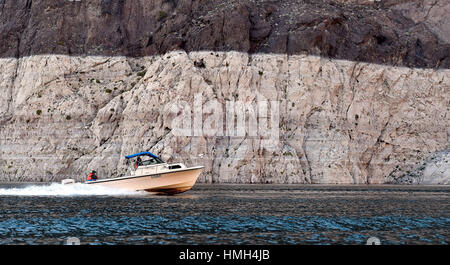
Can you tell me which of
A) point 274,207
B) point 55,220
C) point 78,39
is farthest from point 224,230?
point 78,39

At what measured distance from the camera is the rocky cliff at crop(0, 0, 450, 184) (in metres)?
85.4

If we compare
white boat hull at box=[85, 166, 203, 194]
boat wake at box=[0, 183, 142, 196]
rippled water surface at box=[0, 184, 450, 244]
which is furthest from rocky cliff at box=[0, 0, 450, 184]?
rippled water surface at box=[0, 184, 450, 244]

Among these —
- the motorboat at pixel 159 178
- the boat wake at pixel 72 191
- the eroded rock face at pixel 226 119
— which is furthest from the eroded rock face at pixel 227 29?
the motorboat at pixel 159 178

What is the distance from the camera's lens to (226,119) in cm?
8631

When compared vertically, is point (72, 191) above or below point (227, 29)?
below

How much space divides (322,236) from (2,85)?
8379 centimetres

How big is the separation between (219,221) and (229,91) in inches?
2403

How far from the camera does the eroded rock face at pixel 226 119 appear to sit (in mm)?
84562

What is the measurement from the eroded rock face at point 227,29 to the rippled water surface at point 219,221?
53.2 meters

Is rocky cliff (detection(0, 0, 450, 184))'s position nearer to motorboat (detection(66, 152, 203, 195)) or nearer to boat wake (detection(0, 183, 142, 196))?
boat wake (detection(0, 183, 142, 196))

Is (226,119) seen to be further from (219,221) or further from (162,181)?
(219,221)

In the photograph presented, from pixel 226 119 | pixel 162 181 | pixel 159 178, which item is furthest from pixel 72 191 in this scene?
pixel 226 119

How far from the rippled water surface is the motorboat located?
3755mm
